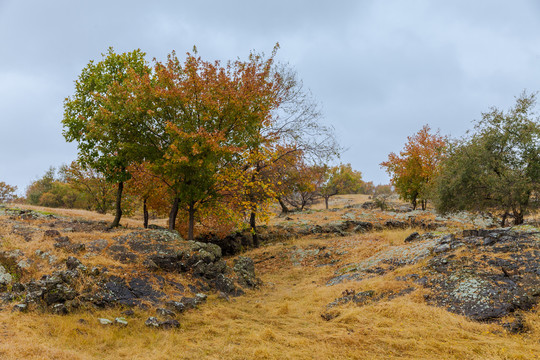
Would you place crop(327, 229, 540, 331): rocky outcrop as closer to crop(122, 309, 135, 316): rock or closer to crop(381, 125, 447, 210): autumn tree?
crop(122, 309, 135, 316): rock

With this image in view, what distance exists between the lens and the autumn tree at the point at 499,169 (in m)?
17.5

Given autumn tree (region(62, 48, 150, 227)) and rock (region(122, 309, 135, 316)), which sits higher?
autumn tree (region(62, 48, 150, 227))

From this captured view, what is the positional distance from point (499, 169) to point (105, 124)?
21382 millimetres

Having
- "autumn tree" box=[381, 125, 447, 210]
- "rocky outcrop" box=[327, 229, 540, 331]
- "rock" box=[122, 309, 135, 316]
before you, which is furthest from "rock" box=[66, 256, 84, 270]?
"autumn tree" box=[381, 125, 447, 210]

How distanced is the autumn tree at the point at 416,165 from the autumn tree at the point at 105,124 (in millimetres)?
28979

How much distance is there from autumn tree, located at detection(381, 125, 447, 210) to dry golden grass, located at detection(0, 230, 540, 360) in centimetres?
2830

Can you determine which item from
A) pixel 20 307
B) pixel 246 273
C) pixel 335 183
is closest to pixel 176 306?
pixel 20 307

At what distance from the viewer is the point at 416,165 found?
1419 inches

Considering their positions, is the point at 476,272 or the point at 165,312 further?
the point at 476,272

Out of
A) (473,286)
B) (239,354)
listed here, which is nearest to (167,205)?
(239,354)

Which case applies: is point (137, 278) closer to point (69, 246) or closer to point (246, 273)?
point (69, 246)

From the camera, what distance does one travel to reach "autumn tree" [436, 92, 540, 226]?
1745 centimetres

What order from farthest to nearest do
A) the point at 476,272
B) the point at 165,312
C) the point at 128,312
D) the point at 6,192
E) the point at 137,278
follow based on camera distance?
the point at 6,192 < the point at 137,278 < the point at 476,272 < the point at 165,312 < the point at 128,312

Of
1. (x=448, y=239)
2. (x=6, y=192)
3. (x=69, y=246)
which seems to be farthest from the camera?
(x=6, y=192)
